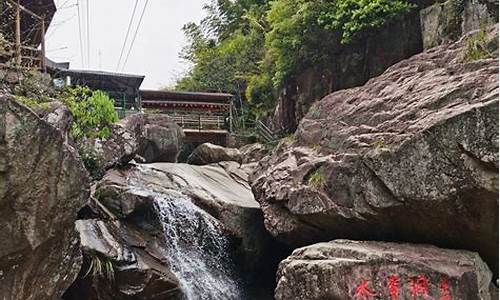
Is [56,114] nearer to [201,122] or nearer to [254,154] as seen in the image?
[254,154]

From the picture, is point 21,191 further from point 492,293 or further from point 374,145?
point 492,293

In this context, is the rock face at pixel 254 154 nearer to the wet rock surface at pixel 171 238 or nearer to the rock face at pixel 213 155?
the rock face at pixel 213 155

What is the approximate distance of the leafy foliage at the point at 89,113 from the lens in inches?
416

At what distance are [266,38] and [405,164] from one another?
1221 cm

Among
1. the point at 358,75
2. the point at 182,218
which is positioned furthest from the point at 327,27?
the point at 182,218

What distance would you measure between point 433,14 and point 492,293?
9.34m

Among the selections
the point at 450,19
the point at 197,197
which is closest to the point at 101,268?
the point at 197,197

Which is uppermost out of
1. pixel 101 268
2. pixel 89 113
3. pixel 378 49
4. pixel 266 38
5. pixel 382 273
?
pixel 266 38

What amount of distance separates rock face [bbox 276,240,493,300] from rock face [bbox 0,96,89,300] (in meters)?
3.05

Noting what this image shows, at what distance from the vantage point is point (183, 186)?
11.2 metres

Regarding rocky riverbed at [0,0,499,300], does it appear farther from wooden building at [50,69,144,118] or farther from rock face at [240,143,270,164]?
wooden building at [50,69,144,118]

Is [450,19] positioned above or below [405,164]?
above

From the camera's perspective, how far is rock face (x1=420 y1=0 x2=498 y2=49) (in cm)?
1087

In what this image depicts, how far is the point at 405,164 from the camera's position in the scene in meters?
5.91
